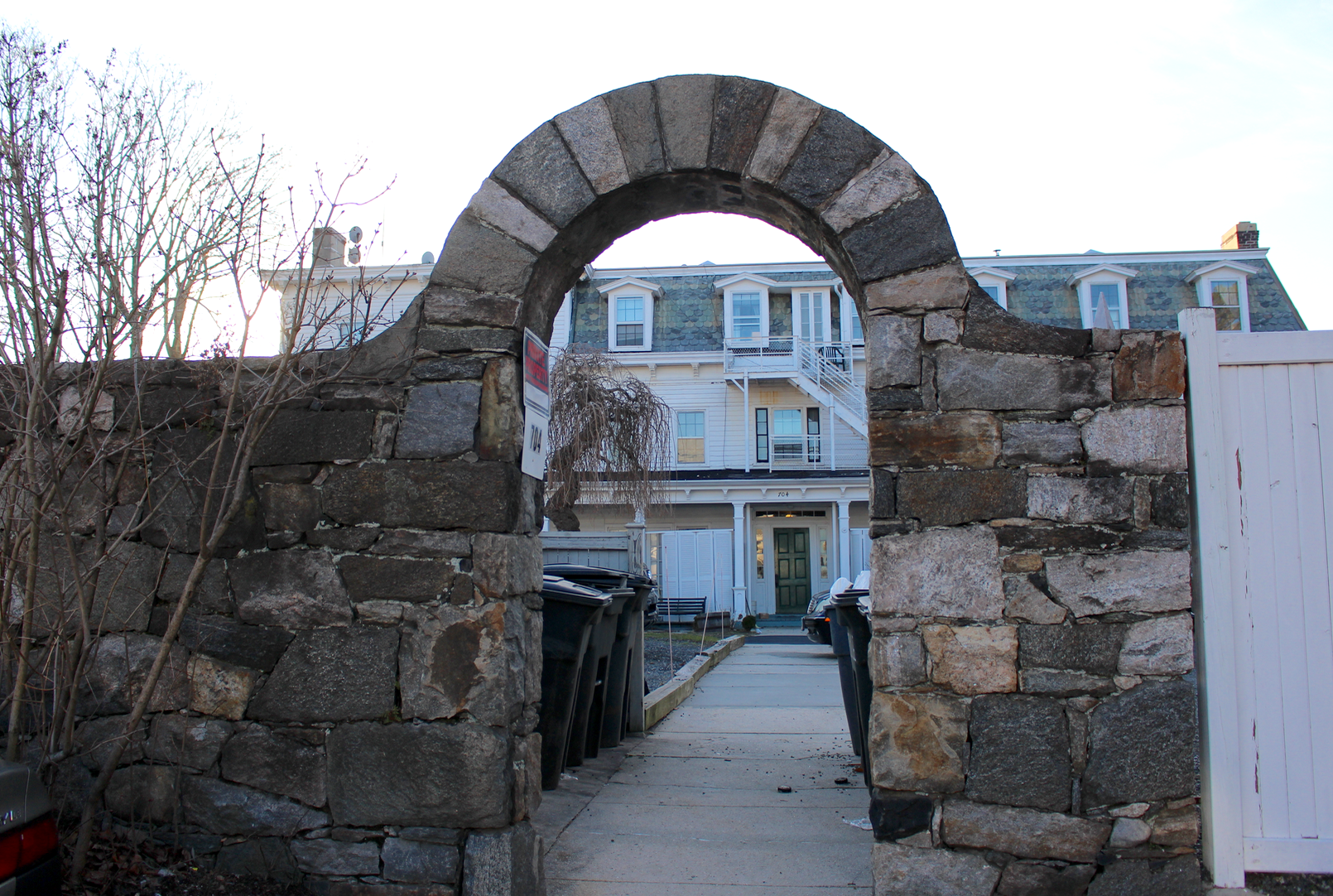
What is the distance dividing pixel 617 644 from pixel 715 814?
1.89 meters

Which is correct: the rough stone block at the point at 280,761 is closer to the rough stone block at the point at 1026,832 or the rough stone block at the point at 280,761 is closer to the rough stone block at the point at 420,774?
the rough stone block at the point at 420,774

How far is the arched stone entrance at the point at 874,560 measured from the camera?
133 inches

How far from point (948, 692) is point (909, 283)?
1599 mm

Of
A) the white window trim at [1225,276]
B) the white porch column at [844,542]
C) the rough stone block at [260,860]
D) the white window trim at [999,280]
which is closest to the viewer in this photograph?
the rough stone block at [260,860]

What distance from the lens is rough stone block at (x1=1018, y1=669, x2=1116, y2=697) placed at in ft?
11.1

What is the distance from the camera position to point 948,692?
3439mm

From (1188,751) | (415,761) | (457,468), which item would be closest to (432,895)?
(415,761)

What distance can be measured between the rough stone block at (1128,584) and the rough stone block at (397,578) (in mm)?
2408

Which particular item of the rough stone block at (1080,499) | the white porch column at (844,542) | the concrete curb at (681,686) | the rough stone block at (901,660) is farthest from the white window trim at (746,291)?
the rough stone block at (901,660)

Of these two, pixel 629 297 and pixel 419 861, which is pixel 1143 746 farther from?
pixel 629 297

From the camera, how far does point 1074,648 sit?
3.39 metres

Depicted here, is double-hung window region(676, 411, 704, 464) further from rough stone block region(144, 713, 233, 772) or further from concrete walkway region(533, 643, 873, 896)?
rough stone block region(144, 713, 233, 772)

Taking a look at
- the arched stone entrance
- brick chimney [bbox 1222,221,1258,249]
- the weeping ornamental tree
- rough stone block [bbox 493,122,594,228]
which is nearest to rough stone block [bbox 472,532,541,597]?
the arched stone entrance

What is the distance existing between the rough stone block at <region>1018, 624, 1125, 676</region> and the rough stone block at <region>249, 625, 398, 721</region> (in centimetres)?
248
